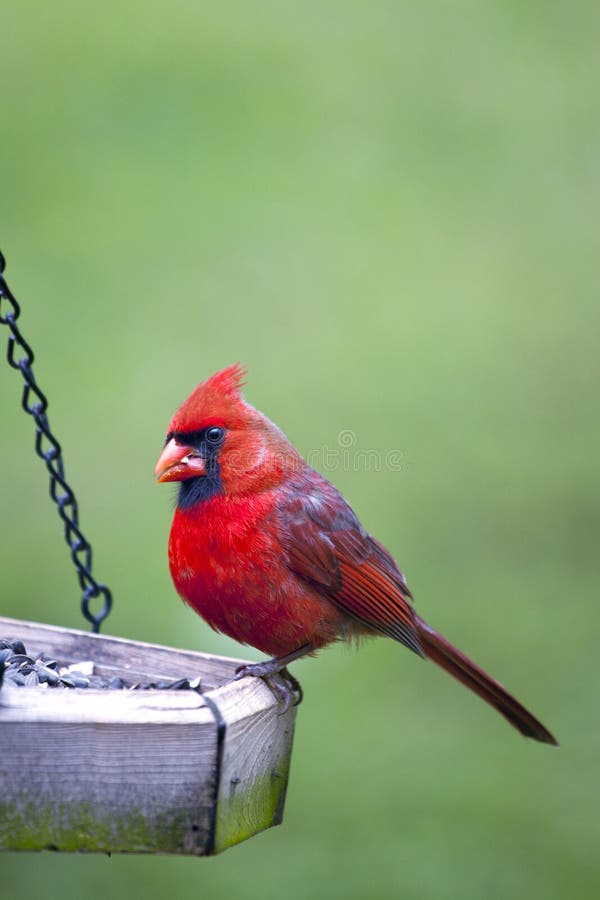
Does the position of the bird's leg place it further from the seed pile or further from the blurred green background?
the blurred green background

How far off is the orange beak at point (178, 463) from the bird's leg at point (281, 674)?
0.51m

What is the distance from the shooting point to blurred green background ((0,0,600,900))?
4715 mm

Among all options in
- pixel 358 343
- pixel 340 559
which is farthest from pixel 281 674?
pixel 358 343

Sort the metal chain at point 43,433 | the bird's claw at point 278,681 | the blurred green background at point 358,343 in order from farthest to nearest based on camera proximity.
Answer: the blurred green background at point 358,343 → the metal chain at point 43,433 → the bird's claw at point 278,681

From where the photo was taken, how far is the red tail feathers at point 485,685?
3941 millimetres

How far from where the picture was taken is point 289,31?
318 inches

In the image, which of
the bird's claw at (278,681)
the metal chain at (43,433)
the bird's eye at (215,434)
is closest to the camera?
the bird's claw at (278,681)

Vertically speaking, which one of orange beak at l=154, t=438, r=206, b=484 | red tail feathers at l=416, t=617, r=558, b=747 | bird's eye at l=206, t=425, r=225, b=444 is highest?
bird's eye at l=206, t=425, r=225, b=444

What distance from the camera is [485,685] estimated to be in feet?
13.1

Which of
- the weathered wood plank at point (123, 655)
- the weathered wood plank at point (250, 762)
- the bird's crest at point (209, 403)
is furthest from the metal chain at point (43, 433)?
the weathered wood plank at point (250, 762)

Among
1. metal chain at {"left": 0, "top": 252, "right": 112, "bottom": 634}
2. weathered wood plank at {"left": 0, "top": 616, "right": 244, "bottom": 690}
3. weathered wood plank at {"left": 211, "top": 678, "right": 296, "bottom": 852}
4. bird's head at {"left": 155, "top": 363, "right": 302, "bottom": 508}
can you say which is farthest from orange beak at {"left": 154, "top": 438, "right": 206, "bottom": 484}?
weathered wood plank at {"left": 211, "top": 678, "right": 296, "bottom": 852}

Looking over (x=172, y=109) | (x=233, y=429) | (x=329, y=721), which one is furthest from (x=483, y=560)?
(x=172, y=109)

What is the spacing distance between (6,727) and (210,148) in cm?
549

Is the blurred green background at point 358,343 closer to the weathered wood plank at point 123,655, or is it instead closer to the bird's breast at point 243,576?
the weathered wood plank at point 123,655
